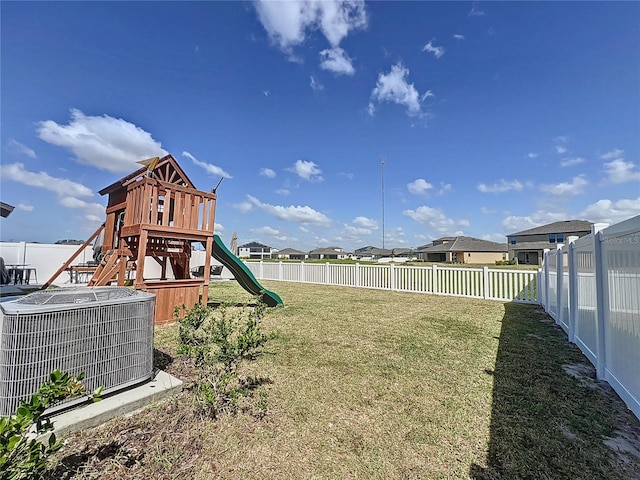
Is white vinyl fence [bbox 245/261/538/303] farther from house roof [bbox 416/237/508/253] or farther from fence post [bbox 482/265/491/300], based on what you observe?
house roof [bbox 416/237/508/253]

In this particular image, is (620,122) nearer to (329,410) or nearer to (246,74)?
(246,74)

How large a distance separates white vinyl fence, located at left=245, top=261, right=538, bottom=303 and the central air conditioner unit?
974 cm

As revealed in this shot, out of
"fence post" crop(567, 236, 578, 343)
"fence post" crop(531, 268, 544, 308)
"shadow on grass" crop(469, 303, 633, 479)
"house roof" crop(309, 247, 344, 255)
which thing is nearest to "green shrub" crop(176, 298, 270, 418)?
"shadow on grass" crop(469, 303, 633, 479)

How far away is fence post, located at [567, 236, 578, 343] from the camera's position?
4.49 m

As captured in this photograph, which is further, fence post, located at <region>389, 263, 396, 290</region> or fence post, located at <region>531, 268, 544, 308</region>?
fence post, located at <region>389, 263, 396, 290</region>

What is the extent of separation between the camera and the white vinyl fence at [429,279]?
8930 millimetres

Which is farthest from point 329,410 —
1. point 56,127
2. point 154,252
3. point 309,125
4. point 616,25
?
point 56,127

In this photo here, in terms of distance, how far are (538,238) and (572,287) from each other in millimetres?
43606

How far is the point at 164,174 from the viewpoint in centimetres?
753

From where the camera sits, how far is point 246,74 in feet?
37.5

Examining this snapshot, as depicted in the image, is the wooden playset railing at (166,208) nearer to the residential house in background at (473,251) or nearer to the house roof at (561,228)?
the residential house in background at (473,251)

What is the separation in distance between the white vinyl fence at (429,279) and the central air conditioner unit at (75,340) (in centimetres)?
974

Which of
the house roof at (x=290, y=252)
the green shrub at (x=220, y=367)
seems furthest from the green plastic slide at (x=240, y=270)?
the house roof at (x=290, y=252)

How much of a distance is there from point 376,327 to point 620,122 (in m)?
13.9
